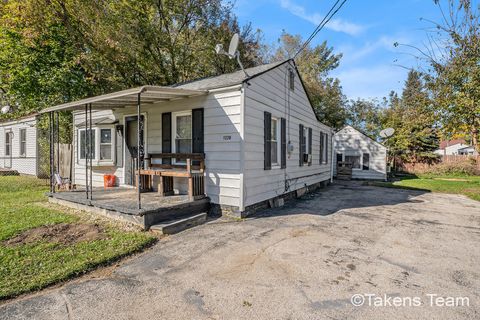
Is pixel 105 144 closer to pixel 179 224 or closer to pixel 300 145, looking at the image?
pixel 179 224

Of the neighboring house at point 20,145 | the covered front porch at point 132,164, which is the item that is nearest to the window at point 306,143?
the covered front porch at point 132,164

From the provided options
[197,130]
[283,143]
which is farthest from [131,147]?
[283,143]

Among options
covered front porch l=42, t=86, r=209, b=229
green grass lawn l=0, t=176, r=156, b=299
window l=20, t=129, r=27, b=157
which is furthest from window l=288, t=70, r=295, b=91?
window l=20, t=129, r=27, b=157

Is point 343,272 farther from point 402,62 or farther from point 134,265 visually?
point 402,62

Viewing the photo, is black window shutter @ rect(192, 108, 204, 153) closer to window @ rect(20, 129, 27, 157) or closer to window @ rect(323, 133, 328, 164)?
window @ rect(323, 133, 328, 164)

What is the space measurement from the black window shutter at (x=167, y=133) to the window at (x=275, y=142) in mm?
2824

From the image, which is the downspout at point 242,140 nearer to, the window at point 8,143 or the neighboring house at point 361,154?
the neighboring house at point 361,154

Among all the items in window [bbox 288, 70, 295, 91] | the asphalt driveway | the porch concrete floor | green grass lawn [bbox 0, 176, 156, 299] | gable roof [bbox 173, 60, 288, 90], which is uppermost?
window [bbox 288, 70, 295, 91]

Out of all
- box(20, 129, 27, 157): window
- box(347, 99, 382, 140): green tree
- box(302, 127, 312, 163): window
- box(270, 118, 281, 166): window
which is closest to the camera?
box(270, 118, 281, 166): window

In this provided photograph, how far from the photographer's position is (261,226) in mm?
5258

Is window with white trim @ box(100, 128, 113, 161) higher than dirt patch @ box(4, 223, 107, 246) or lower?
higher

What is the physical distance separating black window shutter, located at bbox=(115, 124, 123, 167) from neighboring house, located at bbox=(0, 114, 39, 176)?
789 cm

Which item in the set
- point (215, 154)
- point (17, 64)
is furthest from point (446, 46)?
point (17, 64)

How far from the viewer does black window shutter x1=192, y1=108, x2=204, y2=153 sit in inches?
245
